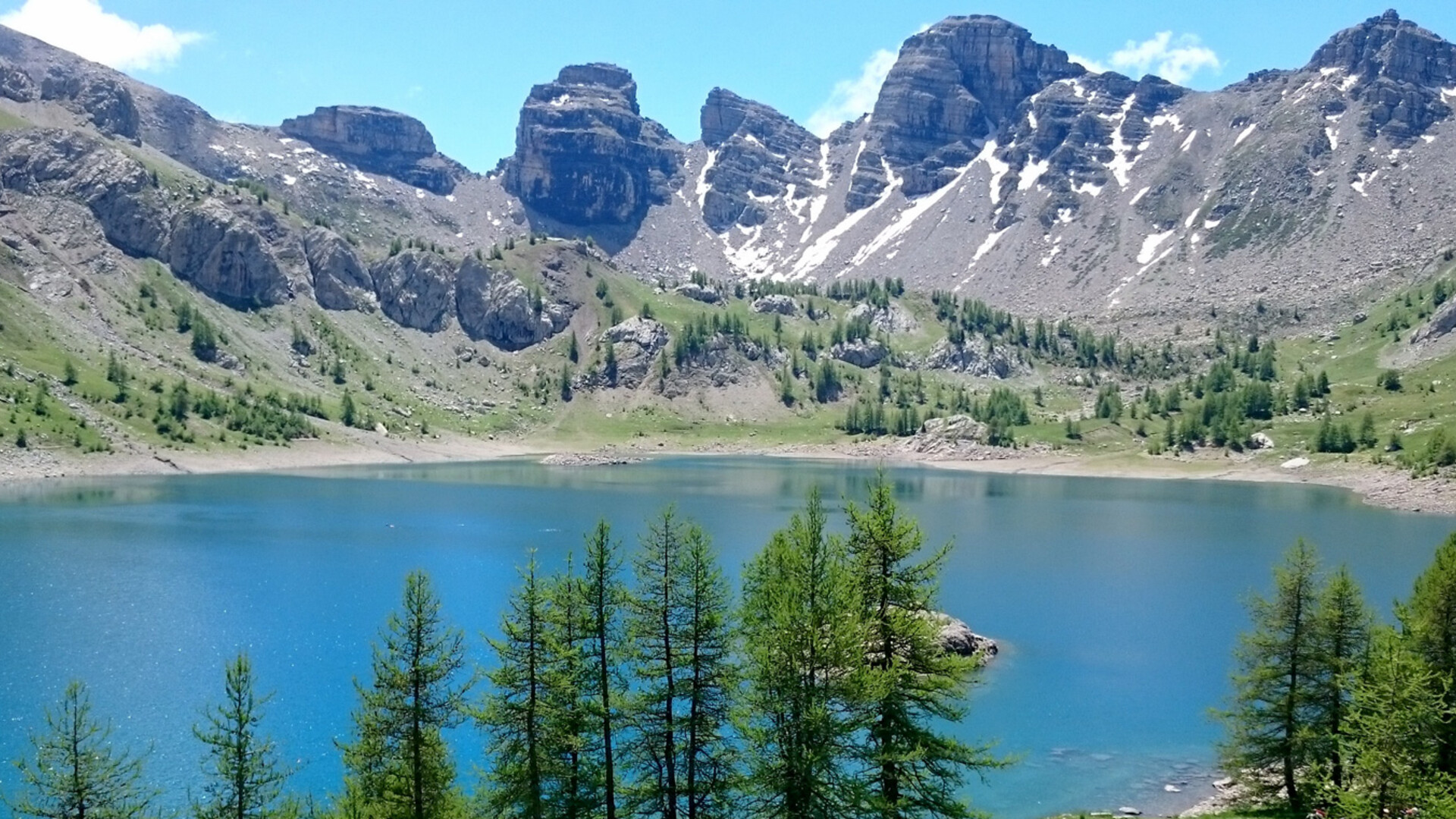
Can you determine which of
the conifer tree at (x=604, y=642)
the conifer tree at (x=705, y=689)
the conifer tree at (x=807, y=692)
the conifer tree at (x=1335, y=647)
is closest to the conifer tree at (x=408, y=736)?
the conifer tree at (x=604, y=642)

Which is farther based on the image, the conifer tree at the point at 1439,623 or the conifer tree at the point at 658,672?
the conifer tree at the point at 1439,623

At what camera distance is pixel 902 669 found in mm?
27250

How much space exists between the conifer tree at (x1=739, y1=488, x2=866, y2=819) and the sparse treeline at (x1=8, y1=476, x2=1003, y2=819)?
0.20 ft

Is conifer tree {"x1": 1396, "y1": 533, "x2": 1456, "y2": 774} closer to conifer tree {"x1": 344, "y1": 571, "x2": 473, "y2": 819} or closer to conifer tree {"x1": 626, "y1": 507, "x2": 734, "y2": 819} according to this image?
conifer tree {"x1": 626, "y1": 507, "x2": 734, "y2": 819}

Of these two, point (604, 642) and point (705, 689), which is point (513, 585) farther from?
point (705, 689)

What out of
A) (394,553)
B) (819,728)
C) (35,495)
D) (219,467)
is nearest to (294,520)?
(394,553)

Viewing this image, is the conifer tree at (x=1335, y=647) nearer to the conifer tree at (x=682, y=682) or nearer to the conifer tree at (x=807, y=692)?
the conifer tree at (x=807, y=692)

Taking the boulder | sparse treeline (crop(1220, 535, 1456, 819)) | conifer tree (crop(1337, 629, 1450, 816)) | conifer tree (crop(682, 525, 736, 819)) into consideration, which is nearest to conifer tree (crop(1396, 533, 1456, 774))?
sparse treeline (crop(1220, 535, 1456, 819))

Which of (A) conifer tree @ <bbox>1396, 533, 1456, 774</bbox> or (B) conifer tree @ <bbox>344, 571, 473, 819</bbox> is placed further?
(A) conifer tree @ <bbox>1396, 533, 1456, 774</bbox>

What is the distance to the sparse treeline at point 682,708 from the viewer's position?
26.9 m

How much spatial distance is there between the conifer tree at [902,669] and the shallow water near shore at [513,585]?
2268 cm

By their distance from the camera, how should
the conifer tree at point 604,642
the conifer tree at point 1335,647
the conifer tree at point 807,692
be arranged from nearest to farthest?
the conifer tree at point 807,692
the conifer tree at point 604,642
the conifer tree at point 1335,647

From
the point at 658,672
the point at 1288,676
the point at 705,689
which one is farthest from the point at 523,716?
the point at 1288,676

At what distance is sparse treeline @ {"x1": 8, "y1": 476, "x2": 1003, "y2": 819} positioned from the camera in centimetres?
2689
